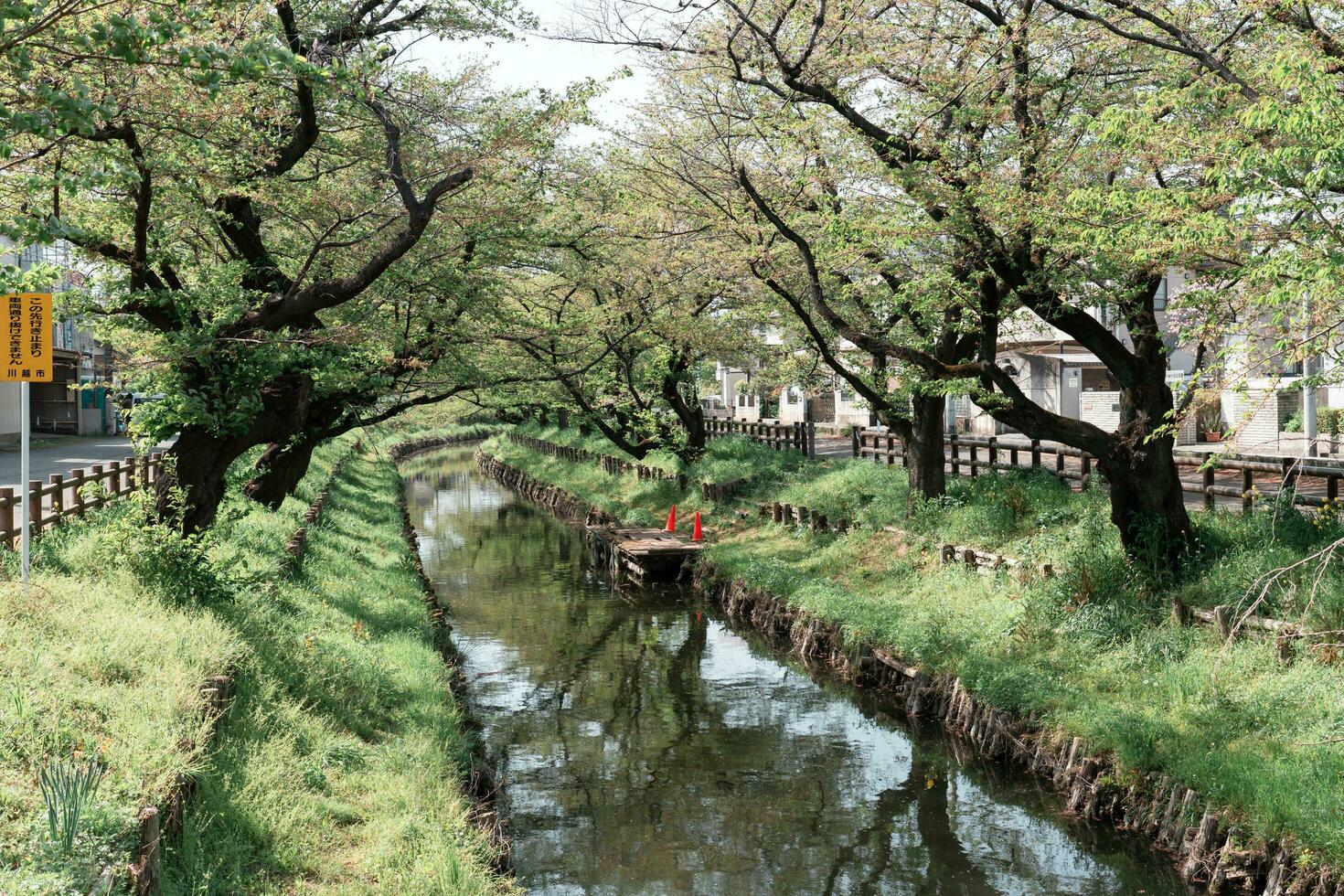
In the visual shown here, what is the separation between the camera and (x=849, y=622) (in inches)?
656

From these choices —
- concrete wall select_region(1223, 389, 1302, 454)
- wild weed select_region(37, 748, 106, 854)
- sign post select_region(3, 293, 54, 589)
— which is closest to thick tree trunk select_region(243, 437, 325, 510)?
sign post select_region(3, 293, 54, 589)

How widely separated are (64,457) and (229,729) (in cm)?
3085

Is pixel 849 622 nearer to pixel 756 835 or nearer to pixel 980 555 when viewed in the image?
pixel 980 555

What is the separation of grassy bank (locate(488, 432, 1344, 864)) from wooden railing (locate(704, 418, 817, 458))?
7.45 meters

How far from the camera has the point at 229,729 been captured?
8664 millimetres

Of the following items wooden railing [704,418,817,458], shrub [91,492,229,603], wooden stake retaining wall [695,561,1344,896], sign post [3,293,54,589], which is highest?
sign post [3,293,54,589]


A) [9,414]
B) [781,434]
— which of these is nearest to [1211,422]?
[781,434]

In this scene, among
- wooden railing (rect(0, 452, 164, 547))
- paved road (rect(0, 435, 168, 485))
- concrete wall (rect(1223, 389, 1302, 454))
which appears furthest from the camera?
paved road (rect(0, 435, 168, 485))

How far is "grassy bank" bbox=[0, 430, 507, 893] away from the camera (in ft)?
21.3

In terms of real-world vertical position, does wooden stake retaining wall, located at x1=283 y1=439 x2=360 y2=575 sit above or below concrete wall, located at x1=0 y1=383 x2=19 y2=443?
below

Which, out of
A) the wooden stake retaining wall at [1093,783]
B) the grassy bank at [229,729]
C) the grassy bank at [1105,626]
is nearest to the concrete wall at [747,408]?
the grassy bank at [1105,626]

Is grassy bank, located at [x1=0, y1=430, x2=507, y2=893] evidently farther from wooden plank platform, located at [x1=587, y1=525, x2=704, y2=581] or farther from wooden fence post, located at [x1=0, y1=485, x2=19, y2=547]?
wooden plank platform, located at [x1=587, y1=525, x2=704, y2=581]

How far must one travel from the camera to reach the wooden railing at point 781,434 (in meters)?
30.2

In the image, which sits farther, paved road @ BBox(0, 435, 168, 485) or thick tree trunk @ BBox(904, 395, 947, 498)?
paved road @ BBox(0, 435, 168, 485)
